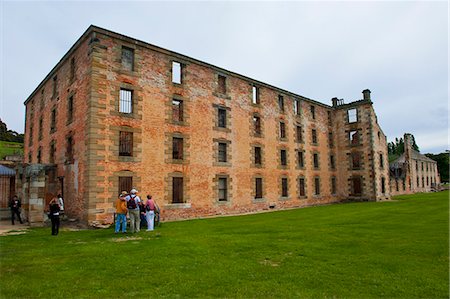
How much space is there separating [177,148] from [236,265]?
540 inches

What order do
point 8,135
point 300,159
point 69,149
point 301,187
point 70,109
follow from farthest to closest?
point 8,135 → point 300,159 → point 301,187 → point 70,109 → point 69,149

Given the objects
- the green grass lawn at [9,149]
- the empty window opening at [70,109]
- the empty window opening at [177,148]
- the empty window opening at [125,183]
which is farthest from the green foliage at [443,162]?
the green grass lawn at [9,149]

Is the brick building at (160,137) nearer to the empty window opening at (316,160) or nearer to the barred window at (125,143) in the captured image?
the barred window at (125,143)

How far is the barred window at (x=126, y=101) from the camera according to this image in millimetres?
18078

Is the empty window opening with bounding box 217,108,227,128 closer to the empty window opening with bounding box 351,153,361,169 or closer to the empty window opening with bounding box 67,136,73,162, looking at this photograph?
the empty window opening with bounding box 67,136,73,162

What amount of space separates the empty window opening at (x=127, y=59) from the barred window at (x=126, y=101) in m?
1.41

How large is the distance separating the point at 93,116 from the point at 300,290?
14527 millimetres

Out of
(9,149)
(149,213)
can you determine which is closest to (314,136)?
(149,213)

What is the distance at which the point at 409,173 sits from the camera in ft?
169

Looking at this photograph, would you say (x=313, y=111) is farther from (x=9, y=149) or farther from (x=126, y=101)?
(x=9, y=149)

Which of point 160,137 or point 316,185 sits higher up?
point 160,137

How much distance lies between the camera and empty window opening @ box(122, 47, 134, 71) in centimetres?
1846

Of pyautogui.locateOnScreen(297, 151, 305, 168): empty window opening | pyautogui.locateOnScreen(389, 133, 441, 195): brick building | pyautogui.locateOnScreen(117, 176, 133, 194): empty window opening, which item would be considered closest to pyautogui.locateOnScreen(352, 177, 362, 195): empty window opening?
pyautogui.locateOnScreen(297, 151, 305, 168): empty window opening

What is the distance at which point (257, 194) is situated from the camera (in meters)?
25.5
